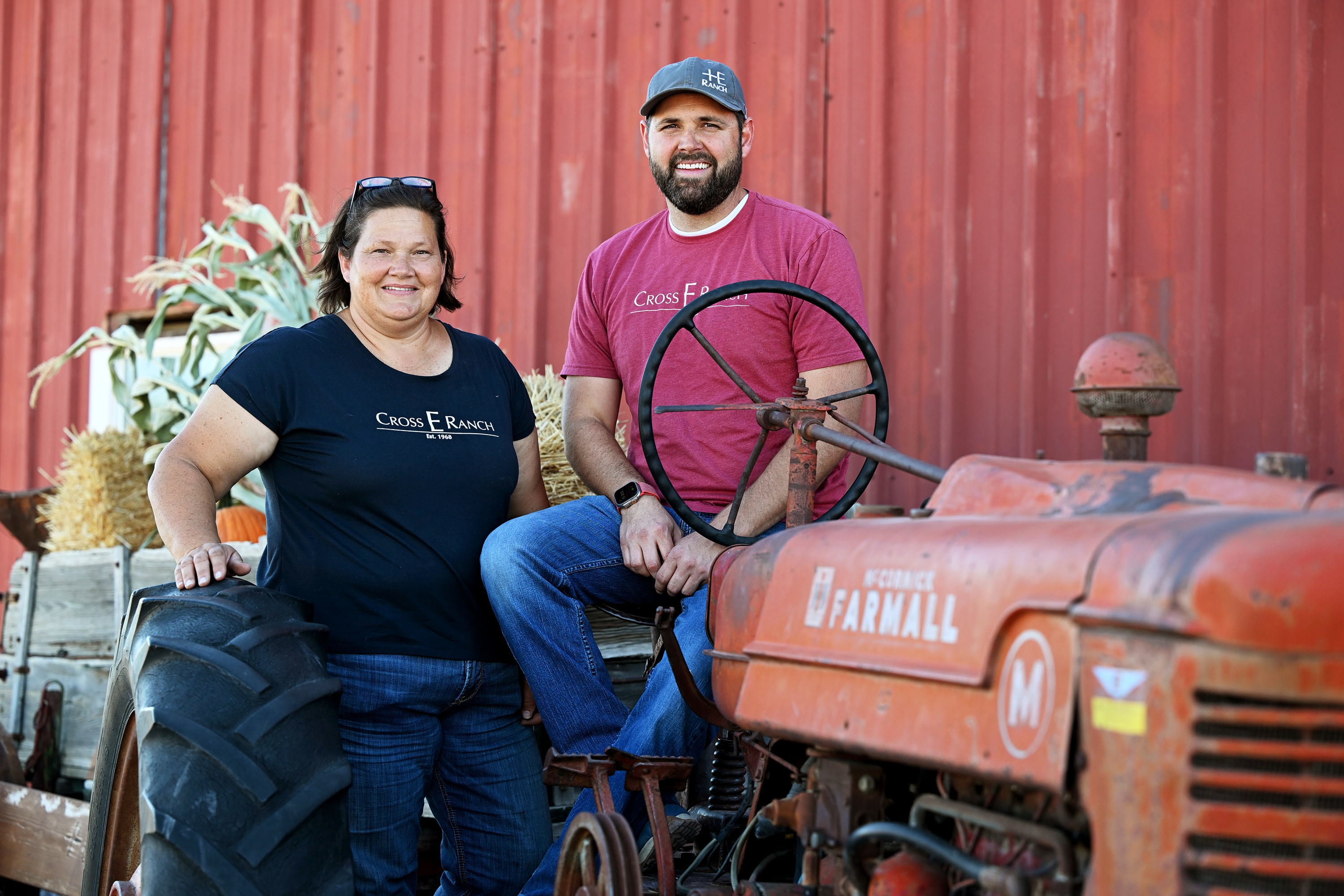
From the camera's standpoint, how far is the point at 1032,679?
1553mm

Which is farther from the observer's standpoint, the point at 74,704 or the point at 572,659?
the point at 74,704

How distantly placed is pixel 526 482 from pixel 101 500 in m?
2.21

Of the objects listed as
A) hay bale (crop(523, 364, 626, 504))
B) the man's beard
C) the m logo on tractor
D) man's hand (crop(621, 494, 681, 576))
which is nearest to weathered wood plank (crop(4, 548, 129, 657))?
hay bale (crop(523, 364, 626, 504))

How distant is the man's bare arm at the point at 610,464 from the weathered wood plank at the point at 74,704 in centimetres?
200

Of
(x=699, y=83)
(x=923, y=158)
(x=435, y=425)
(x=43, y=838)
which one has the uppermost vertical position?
(x=923, y=158)

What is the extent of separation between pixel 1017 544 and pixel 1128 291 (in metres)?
2.58

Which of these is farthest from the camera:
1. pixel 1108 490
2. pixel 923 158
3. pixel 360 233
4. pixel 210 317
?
pixel 210 317

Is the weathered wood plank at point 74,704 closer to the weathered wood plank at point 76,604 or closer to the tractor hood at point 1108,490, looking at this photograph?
the weathered wood plank at point 76,604

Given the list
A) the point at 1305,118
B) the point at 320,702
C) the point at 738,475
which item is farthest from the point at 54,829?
the point at 1305,118

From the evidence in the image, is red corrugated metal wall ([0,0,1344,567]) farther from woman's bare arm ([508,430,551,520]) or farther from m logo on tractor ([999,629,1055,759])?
m logo on tractor ([999,629,1055,759])

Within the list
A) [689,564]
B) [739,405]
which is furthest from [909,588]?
[689,564]

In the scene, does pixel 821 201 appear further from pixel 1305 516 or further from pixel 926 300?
pixel 1305 516

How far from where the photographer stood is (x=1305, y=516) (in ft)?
4.75

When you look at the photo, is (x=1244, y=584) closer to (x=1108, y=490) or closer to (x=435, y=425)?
(x=1108, y=490)
